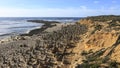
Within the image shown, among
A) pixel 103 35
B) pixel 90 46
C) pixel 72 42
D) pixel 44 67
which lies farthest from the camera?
pixel 72 42

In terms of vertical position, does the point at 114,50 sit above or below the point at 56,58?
above

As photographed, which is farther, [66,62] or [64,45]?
[64,45]

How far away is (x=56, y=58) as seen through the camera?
1984 centimetres

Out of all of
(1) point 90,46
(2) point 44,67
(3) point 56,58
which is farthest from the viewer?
(1) point 90,46

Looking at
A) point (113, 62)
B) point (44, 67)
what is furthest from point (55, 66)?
point (113, 62)

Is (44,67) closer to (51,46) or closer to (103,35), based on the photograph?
(51,46)

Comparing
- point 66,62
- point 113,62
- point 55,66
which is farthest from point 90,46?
point 113,62

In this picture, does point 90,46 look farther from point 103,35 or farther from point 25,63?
point 25,63

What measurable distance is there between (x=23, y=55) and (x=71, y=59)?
3.86 metres

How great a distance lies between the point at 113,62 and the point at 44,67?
5.72 metres

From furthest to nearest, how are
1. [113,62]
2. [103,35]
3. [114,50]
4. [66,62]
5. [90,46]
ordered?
[103,35] → [90,46] → [66,62] → [114,50] → [113,62]

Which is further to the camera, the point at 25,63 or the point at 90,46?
the point at 90,46

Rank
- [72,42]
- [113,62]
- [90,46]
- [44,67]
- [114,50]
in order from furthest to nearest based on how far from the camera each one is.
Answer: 1. [72,42]
2. [90,46]
3. [44,67]
4. [114,50]
5. [113,62]

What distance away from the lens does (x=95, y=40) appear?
25.2 m
